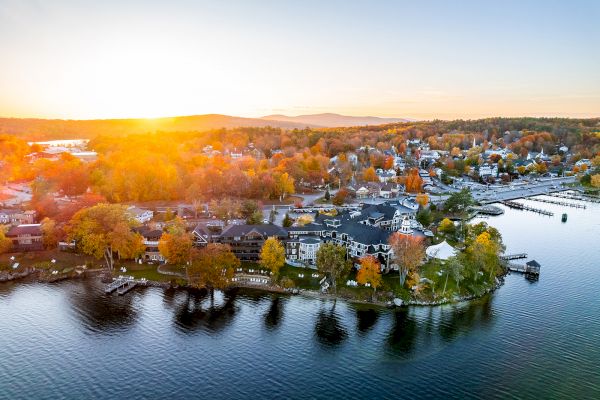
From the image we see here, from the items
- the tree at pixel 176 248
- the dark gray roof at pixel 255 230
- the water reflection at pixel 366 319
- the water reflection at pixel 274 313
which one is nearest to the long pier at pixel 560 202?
the dark gray roof at pixel 255 230

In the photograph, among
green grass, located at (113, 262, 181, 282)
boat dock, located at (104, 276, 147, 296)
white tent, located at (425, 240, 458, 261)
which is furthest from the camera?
white tent, located at (425, 240, 458, 261)

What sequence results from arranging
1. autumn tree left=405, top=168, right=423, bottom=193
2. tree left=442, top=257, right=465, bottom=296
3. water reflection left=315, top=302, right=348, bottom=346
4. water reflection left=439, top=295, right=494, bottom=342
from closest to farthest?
water reflection left=315, top=302, right=348, bottom=346, water reflection left=439, top=295, right=494, bottom=342, tree left=442, top=257, right=465, bottom=296, autumn tree left=405, top=168, right=423, bottom=193

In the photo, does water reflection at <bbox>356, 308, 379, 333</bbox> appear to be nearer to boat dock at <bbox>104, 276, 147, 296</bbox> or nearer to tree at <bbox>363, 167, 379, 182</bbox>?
boat dock at <bbox>104, 276, 147, 296</bbox>

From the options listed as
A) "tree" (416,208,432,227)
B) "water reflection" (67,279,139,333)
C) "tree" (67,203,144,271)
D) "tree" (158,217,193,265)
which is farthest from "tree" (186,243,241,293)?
"tree" (416,208,432,227)

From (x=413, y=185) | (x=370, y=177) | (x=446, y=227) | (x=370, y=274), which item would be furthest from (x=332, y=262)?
(x=370, y=177)

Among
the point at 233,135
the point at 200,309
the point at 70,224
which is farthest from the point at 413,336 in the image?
the point at 233,135

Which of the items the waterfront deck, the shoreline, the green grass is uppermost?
the waterfront deck

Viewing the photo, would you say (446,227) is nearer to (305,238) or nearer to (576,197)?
(305,238)
